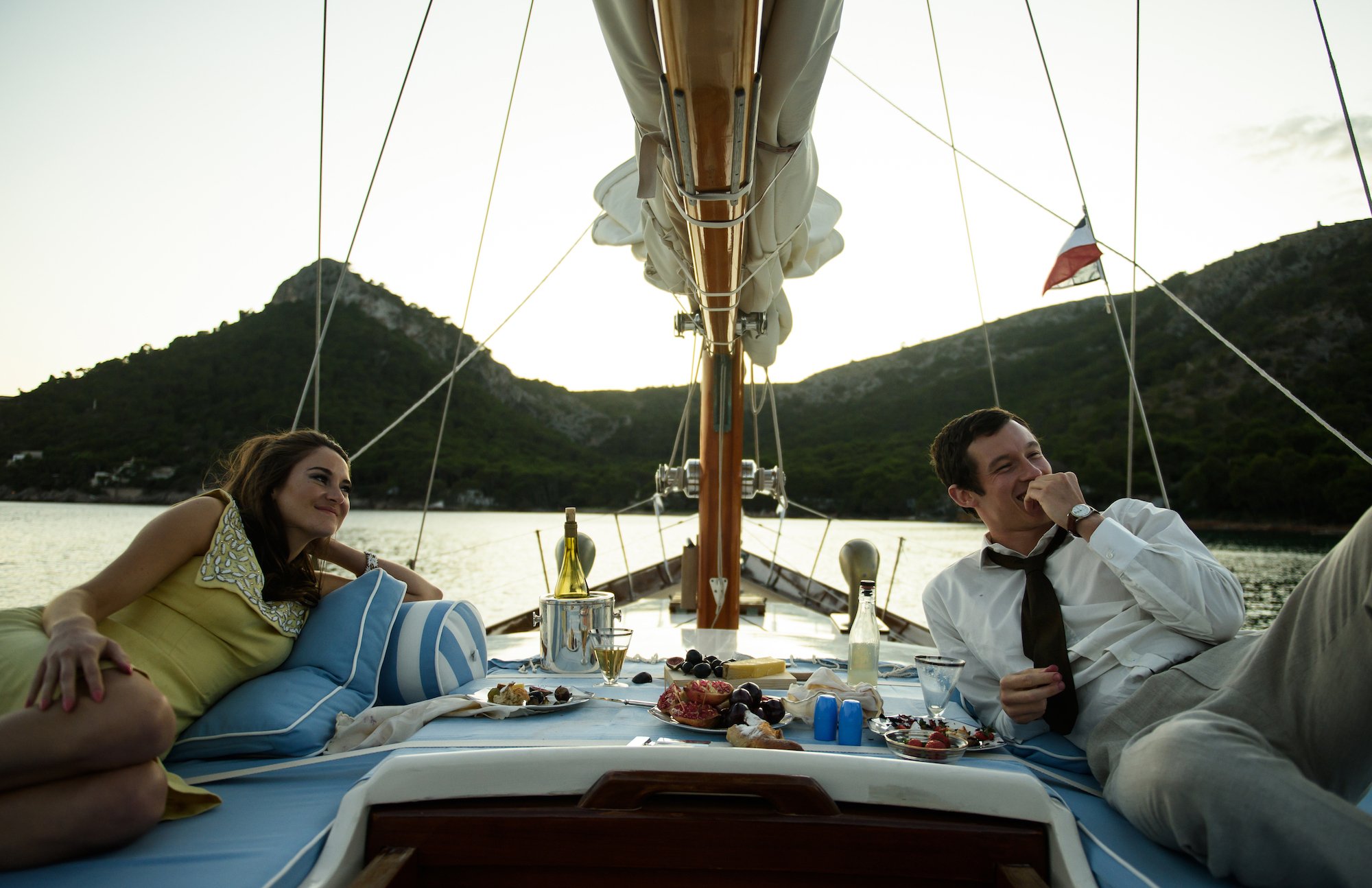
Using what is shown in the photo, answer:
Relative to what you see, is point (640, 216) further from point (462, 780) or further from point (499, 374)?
point (499, 374)

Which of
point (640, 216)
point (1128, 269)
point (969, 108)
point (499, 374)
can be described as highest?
point (499, 374)

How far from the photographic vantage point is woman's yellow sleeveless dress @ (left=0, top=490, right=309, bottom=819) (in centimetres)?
151

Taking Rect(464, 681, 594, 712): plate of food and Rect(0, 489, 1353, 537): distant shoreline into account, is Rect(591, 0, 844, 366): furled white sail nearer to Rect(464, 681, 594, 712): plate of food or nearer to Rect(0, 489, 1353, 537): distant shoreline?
Rect(464, 681, 594, 712): plate of food

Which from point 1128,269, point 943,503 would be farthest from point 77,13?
point 943,503

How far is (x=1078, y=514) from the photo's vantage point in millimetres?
1665

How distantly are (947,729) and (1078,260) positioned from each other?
3056 millimetres

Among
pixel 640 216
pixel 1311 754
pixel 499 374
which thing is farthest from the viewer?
pixel 499 374

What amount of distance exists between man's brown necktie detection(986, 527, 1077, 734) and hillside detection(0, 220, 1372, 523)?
948cm

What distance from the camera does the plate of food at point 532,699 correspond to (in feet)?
5.99

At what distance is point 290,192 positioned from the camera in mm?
3494

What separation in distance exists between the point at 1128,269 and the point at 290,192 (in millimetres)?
3516

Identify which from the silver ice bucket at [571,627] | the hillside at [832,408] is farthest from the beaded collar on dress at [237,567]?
the hillside at [832,408]

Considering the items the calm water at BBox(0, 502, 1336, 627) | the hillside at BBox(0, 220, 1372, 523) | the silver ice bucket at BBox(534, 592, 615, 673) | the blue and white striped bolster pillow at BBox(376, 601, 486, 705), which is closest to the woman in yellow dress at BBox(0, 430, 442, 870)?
the blue and white striped bolster pillow at BBox(376, 601, 486, 705)

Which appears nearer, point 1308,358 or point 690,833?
point 690,833
